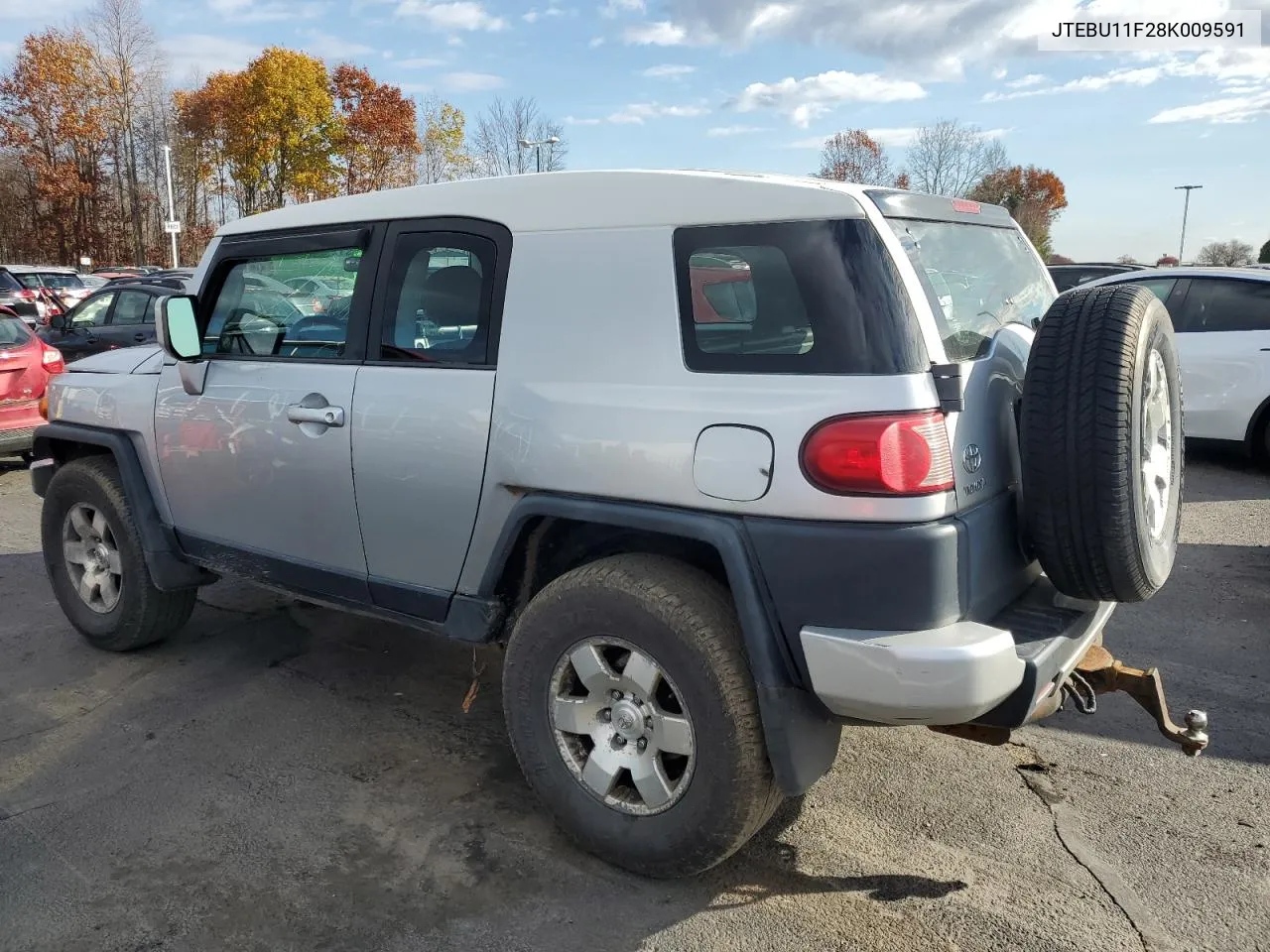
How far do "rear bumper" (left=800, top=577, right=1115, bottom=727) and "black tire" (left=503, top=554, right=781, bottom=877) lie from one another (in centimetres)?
25

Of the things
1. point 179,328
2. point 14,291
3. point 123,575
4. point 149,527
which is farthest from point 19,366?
point 14,291

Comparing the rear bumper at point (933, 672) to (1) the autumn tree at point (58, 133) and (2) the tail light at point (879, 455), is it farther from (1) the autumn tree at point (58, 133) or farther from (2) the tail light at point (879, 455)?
(1) the autumn tree at point (58, 133)

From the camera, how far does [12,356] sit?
330 inches

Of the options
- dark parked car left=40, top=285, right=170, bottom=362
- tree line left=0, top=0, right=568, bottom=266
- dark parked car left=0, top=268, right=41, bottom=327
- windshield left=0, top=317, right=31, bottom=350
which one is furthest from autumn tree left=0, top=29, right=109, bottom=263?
windshield left=0, top=317, right=31, bottom=350

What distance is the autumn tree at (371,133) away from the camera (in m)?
44.0

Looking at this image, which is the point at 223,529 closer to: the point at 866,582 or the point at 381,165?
the point at 866,582

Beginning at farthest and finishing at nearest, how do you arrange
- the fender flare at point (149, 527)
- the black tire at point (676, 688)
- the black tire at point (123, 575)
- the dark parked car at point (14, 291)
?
the dark parked car at point (14, 291)
the black tire at point (123, 575)
the fender flare at point (149, 527)
the black tire at point (676, 688)

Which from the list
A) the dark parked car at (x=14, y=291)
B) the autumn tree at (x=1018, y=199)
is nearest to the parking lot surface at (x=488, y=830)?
the dark parked car at (x=14, y=291)

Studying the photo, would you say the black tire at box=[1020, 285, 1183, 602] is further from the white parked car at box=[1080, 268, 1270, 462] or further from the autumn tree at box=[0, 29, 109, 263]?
the autumn tree at box=[0, 29, 109, 263]

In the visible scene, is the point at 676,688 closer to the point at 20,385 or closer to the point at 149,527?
the point at 149,527

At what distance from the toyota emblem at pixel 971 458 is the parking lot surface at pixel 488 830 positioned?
1.22 metres

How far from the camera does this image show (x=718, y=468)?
249 cm

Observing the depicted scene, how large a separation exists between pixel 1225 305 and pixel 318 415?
7768 mm

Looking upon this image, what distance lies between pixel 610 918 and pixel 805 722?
773mm
